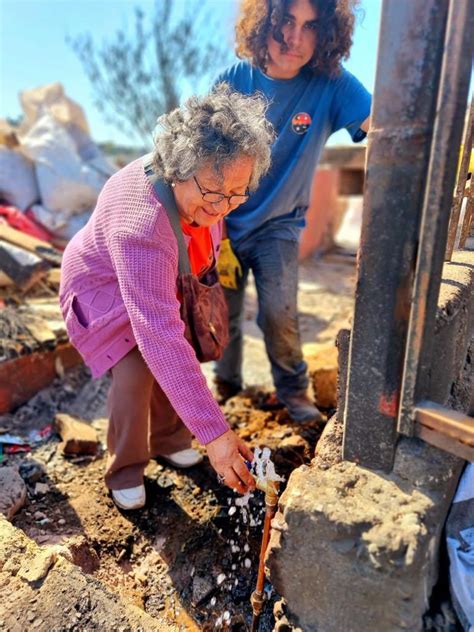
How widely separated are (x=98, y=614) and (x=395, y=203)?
156cm

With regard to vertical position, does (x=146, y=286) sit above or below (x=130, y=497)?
Answer: above

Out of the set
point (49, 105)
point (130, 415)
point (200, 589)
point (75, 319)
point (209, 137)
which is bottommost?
point (200, 589)

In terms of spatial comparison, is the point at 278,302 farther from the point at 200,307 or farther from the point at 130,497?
the point at 130,497

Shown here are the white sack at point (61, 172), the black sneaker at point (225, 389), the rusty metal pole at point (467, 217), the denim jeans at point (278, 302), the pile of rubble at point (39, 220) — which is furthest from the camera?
the white sack at point (61, 172)

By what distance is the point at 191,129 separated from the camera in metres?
1.96

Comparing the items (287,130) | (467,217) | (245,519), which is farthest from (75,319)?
(467,217)

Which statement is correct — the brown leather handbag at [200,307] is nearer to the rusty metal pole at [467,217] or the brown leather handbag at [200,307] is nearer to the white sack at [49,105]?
the rusty metal pole at [467,217]

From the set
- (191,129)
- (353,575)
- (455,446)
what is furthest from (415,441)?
(191,129)

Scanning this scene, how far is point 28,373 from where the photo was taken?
353 centimetres

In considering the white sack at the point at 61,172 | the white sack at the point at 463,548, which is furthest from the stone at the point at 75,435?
the white sack at the point at 61,172

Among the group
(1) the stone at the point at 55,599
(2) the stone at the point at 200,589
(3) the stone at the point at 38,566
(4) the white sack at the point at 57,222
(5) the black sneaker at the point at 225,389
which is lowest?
(2) the stone at the point at 200,589

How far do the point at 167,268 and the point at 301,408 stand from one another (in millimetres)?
1576

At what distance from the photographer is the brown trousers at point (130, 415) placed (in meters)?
2.35

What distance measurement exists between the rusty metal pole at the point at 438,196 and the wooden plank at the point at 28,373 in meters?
2.64
